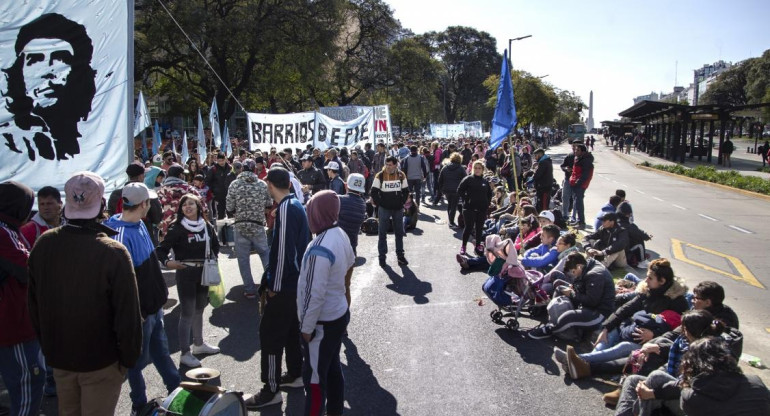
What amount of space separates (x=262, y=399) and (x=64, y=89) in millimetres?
3271

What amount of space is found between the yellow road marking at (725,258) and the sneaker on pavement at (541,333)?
4632mm

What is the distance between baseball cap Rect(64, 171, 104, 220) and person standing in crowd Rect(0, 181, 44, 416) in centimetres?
99

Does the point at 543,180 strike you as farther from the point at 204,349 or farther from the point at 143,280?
the point at 143,280

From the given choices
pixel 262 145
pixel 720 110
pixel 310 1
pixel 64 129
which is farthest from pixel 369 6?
pixel 64 129

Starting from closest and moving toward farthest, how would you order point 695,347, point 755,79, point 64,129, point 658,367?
1. point 695,347
2. point 658,367
3. point 64,129
4. point 755,79

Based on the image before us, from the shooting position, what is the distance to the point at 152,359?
428 centimetres

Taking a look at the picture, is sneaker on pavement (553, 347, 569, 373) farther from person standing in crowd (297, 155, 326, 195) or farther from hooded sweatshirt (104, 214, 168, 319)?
person standing in crowd (297, 155, 326, 195)

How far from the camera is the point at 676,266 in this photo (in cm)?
966

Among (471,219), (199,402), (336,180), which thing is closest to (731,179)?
(471,219)

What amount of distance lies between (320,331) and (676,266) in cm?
805

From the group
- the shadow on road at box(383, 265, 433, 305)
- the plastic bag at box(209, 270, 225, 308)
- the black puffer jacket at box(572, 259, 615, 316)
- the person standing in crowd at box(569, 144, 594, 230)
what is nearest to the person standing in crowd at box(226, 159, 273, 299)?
the plastic bag at box(209, 270, 225, 308)

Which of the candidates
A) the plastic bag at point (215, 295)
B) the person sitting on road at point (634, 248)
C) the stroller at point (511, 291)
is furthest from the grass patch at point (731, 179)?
the plastic bag at point (215, 295)

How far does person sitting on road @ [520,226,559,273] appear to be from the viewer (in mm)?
7234

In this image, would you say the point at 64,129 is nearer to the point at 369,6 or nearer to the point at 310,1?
the point at 310,1
